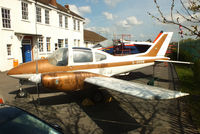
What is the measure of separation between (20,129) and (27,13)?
57.4 feet

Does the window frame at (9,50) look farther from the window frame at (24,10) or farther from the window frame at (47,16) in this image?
the window frame at (47,16)

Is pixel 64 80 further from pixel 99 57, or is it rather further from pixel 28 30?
pixel 28 30

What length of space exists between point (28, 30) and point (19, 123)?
16.5 m

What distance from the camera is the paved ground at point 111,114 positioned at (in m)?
4.21

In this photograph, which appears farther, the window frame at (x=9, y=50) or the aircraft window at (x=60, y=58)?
the window frame at (x=9, y=50)

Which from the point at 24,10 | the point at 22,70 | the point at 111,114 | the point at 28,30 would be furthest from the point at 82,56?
the point at 24,10

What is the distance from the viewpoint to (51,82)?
4812 millimetres

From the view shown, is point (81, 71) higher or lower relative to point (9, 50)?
lower

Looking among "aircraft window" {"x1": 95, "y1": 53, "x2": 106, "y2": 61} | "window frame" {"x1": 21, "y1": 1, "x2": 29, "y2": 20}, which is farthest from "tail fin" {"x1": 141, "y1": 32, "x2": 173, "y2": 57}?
"window frame" {"x1": 21, "y1": 1, "x2": 29, "y2": 20}

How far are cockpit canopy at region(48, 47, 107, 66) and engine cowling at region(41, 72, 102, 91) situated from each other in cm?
106

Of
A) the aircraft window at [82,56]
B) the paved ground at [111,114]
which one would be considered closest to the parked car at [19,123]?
the paved ground at [111,114]

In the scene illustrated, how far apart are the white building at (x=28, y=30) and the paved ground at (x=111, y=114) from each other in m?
5.77

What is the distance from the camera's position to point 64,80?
506 centimetres

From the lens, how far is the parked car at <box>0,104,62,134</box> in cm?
222
